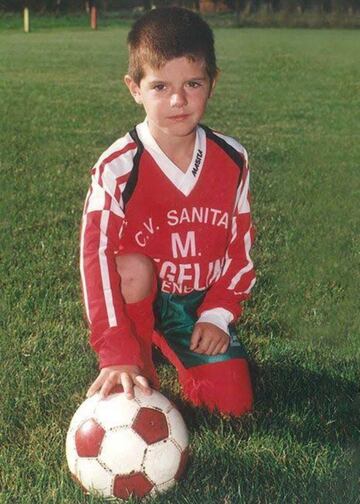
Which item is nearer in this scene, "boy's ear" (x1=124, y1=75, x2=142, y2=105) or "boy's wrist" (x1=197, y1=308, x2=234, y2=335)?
"boy's ear" (x1=124, y1=75, x2=142, y2=105)

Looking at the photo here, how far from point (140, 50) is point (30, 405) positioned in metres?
1.38

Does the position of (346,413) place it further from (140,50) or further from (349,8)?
(349,8)

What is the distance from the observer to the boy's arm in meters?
3.64

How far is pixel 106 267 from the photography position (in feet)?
10.4

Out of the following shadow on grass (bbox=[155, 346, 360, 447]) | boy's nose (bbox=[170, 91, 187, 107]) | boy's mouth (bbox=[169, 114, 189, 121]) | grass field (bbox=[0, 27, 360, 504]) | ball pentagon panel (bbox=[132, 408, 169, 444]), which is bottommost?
shadow on grass (bbox=[155, 346, 360, 447])

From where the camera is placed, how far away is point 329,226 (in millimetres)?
6008

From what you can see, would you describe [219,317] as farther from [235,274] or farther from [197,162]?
[197,162]

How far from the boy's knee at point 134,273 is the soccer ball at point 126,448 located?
26.7 inches

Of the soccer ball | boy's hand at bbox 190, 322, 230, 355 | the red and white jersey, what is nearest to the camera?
the soccer ball

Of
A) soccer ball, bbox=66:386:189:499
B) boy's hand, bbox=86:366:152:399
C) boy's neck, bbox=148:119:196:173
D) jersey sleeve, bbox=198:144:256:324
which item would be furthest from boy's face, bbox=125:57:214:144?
soccer ball, bbox=66:386:189:499

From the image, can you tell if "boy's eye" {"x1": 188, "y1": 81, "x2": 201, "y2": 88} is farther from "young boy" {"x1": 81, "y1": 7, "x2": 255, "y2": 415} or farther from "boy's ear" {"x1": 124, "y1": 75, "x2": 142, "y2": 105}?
"boy's ear" {"x1": 124, "y1": 75, "x2": 142, "y2": 105}

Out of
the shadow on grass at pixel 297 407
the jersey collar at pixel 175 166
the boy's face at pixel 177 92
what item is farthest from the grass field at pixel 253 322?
the boy's face at pixel 177 92

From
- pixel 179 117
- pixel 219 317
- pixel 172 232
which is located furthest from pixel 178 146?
pixel 219 317

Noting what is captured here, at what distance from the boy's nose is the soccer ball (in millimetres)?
1061
